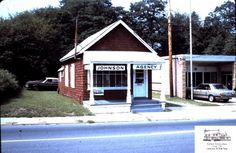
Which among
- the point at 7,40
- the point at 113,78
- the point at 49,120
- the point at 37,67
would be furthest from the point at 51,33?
the point at 113,78

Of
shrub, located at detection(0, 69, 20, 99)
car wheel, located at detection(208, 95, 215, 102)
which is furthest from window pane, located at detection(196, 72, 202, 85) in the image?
shrub, located at detection(0, 69, 20, 99)

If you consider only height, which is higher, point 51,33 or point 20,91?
point 51,33

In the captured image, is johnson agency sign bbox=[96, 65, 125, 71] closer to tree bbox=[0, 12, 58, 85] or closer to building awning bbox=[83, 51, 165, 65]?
building awning bbox=[83, 51, 165, 65]

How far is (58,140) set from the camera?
8.25m

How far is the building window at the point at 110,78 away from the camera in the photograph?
61.4ft

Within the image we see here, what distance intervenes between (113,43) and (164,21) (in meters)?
13.9

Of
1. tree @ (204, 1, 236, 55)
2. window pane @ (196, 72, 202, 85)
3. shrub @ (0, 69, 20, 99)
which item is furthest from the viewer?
window pane @ (196, 72, 202, 85)

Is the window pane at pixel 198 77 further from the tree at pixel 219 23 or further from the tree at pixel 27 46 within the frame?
the tree at pixel 27 46

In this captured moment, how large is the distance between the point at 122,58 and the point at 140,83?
9.75 feet

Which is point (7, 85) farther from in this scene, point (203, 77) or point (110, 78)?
point (203, 77)

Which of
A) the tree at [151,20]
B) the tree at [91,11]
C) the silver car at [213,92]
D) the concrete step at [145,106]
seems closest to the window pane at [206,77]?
the silver car at [213,92]

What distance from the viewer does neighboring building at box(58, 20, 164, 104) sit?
16.9 m

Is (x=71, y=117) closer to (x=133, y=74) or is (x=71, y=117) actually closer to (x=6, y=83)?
(x=133, y=74)
